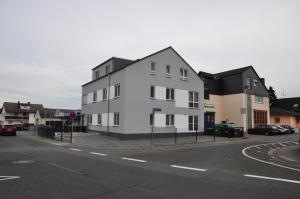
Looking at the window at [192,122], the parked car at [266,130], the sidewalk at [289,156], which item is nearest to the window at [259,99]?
the parked car at [266,130]

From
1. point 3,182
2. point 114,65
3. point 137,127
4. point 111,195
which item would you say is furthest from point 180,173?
point 114,65

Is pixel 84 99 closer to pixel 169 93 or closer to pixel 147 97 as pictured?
pixel 147 97

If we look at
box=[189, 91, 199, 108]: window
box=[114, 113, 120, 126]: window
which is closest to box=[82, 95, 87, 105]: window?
box=[114, 113, 120, 126]: window

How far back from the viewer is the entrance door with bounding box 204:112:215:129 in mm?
37603

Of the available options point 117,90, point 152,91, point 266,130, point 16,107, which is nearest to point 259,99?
point 266,130

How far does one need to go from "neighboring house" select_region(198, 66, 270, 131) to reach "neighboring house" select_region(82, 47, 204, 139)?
7.42 meters

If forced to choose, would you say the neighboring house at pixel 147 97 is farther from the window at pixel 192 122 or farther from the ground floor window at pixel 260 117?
the ground floor window at pixel 260 117

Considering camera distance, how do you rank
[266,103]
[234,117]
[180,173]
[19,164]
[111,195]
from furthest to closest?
[266,103] → [234,117] → [19,164] → [180,173] → [111,195]

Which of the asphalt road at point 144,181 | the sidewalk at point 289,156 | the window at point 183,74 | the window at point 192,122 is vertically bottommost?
the sidewalk at point 289,156

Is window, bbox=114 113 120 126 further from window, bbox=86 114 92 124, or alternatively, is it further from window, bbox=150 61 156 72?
window, bbox=86 114 92 124

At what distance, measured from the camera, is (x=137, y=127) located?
27328 millimetres

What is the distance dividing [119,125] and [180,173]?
62.1 feet

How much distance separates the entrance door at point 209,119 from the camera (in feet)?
123

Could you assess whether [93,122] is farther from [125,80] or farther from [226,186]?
[226,186]
